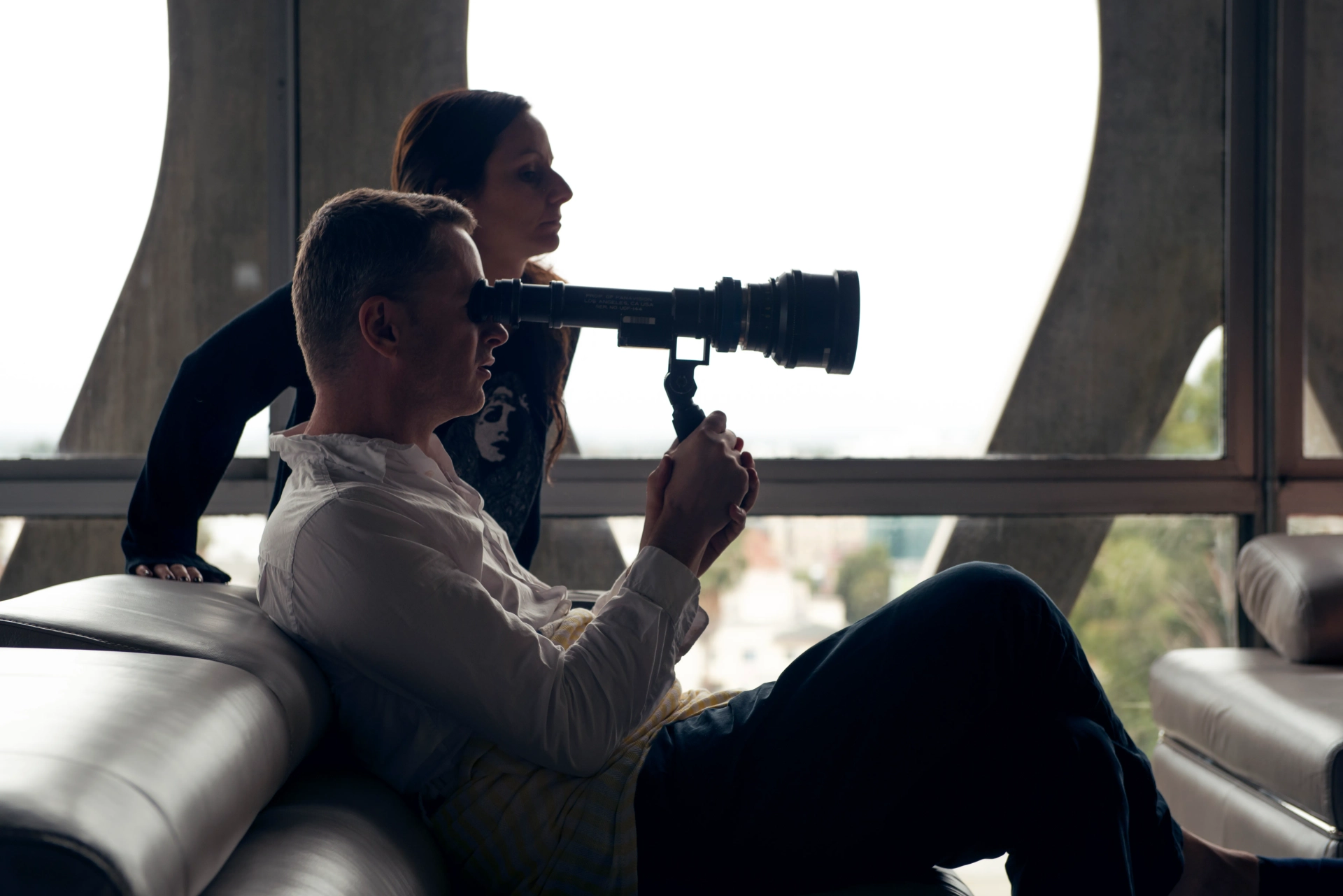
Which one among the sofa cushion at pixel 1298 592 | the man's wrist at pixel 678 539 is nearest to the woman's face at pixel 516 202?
the man's wrist at pixel 678 539

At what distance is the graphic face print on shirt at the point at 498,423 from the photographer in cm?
165

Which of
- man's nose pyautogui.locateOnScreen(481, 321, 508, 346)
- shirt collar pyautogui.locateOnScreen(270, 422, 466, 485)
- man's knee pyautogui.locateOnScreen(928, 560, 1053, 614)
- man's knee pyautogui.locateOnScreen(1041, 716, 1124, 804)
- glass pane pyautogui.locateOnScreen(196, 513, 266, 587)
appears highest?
man's nose pyautogui.locateOnScreen(481, 321, 508, 346)

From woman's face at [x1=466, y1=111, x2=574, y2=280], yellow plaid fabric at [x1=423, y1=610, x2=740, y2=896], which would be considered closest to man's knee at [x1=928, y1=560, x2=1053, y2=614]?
yellow plaid fabric at [x1=423, y1=610, x2=740, y2=896]

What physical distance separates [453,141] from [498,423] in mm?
459

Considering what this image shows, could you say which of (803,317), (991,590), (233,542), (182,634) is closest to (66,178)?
(233,542)

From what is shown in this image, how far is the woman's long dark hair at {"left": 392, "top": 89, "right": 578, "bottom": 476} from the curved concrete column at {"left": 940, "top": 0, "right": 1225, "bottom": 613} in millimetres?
1564

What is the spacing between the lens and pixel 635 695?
103cm

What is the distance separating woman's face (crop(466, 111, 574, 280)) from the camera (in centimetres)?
164

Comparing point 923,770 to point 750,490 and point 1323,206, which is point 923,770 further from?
point 1323,206

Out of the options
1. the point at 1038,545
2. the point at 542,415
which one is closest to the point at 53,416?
the point at 542,415

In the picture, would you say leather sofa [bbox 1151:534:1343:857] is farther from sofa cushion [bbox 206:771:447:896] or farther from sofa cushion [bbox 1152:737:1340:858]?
sofa cushion [bbox 206:771:447:896]

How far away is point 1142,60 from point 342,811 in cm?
261

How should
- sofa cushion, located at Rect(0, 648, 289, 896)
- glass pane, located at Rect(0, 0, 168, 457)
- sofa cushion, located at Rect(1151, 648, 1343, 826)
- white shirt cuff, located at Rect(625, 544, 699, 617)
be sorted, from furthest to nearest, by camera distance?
glass pane, located at Rect(0, 0, 168, 457) → sofa cushion, located at Rect(1151, 648, 1343, 826) → white shirt cuff, located at Rect(625, 544, 699, 617) → sofa cushion, located at Rect(0, 648, 289, 896)

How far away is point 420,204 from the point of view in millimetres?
1164
